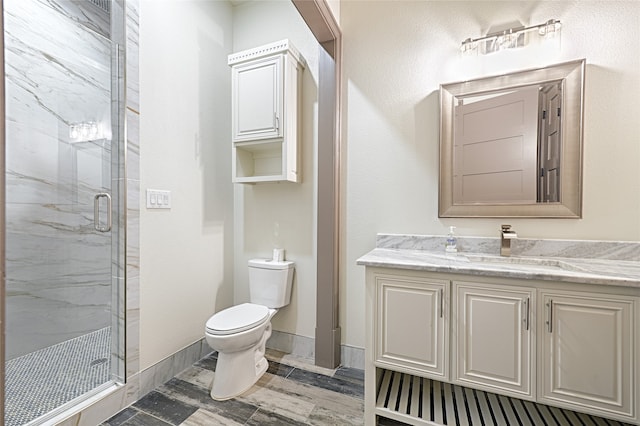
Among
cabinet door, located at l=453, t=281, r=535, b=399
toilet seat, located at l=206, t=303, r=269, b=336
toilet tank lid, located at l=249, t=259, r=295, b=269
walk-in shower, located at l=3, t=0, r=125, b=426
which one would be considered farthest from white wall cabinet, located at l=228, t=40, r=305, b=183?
cabinet door, located at l=453, t=281, r=535, b=399

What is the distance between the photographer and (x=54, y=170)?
1.92 metres

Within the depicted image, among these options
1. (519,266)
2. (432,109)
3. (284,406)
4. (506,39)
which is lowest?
(284,406)

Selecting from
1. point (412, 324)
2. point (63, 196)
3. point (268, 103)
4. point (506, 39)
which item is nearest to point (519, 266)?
point (412, 324)

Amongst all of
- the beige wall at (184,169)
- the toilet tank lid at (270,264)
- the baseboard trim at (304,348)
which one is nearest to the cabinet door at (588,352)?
the baseboard trim at (304,348)

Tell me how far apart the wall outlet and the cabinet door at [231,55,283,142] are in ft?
2.05

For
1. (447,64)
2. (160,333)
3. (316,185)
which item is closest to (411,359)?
(316,185)

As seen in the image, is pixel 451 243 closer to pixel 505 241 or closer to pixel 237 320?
pixel 505 241

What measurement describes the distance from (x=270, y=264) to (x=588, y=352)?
5.67ft

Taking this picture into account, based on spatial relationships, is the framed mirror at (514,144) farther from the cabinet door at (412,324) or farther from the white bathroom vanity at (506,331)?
the cabinet door at (412,324)

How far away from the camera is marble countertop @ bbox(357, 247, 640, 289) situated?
1.06 metres

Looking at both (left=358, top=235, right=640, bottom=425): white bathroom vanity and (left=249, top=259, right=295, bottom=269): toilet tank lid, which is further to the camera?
(left=249, top=259, right=295, bottom=269): toilet tank lid

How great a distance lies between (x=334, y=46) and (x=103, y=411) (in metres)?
2.54

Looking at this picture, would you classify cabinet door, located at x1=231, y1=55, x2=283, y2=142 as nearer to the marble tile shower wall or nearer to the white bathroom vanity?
the marble tile shower wall

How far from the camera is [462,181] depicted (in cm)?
168
